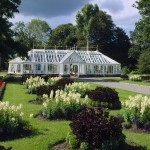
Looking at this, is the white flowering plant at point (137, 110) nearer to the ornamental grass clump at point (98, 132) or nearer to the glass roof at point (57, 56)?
the ornamental grass clump at point (98, 132)

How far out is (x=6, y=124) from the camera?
979 centimetres

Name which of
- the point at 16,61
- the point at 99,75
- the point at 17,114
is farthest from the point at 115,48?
the point at 17,114

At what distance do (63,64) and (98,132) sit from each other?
48909 mm

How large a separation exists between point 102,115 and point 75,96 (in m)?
3.79

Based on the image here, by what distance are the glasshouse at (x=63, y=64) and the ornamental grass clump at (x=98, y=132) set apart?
46565 millimetres

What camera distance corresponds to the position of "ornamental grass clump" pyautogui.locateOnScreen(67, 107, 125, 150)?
8141 millimetres

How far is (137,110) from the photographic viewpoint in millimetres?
11000

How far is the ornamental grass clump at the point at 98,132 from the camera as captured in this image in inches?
320

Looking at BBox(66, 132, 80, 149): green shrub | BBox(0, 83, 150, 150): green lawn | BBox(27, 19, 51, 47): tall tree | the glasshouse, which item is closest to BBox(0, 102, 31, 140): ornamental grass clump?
BBox(0, 83, 150, 150): green lawn

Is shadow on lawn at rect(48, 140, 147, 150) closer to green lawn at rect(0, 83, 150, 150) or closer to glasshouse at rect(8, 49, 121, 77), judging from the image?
green lawn at rect(0, 83, 150, 150)

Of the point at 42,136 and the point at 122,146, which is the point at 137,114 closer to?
the point at 122,146

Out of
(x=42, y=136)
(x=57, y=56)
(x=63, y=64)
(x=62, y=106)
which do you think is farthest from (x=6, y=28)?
(x=42, y=136)

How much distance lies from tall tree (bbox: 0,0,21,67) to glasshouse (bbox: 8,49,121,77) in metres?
15.6

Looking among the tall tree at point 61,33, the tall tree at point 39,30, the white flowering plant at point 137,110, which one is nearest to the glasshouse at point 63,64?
the tall tree at point 61,33
